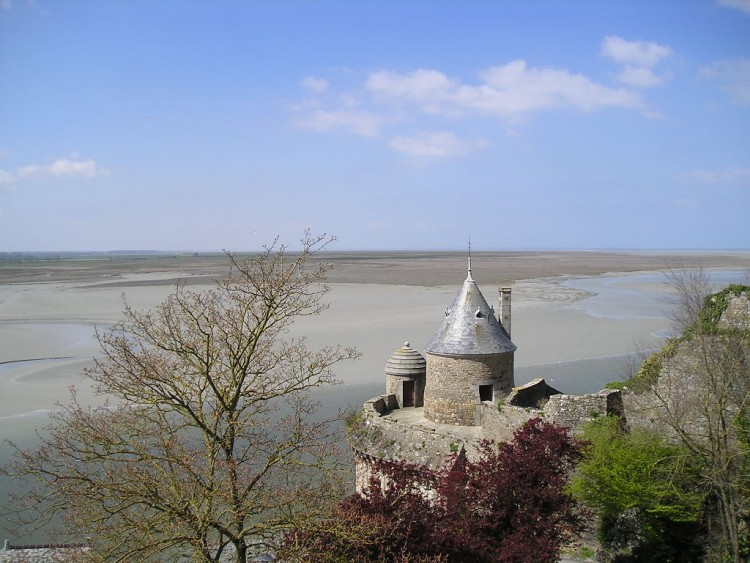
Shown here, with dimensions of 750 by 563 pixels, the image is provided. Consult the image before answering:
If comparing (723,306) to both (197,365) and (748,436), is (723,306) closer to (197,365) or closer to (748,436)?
(748,436)

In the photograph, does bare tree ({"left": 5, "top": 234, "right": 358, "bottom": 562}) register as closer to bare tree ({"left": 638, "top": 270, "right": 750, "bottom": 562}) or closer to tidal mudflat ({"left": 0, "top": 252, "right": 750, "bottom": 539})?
bare tree ({"left": 638, "top": 270, "right": 750, "bottom": 562})

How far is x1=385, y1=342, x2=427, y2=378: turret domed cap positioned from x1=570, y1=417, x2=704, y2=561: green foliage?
6.82 m

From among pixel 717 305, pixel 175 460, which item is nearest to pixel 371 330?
pixel 717 305

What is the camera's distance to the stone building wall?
17.5 m

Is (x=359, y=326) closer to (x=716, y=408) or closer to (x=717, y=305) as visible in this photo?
(x=717, y=305)

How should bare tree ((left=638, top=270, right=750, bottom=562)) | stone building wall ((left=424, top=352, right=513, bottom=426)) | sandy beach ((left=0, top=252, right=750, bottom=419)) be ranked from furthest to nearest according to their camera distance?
sandy beach ((left=0, top=252, right=750, bottom=419)) < stone building wall ((left=424, top=352, right=513, bottom=426)) < bare tree ((left=638, top=270, right=750, bottom=562))

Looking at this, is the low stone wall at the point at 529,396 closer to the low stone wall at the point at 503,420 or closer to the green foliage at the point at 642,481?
the low stone wall at the point at 503,420

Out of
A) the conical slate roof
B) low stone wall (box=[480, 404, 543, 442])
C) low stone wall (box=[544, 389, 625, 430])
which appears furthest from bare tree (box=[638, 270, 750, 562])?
the conical slate roof

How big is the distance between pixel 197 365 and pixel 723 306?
12.9m

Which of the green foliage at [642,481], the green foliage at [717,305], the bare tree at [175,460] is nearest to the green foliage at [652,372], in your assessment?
the green foliage at [717,305]

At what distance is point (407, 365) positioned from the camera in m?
19.8

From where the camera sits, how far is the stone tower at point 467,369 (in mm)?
17578

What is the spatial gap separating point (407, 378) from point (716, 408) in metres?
9.21

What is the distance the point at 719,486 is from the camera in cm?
1172
